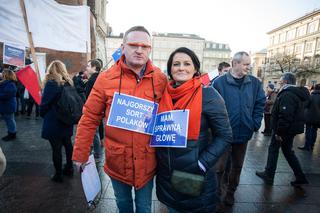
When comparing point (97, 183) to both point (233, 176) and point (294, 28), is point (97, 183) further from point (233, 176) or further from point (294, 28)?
point (294, 28)

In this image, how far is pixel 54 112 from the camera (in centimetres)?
392

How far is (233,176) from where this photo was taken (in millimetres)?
3557

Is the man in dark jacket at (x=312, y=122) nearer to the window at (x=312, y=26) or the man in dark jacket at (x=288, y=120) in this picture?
the man in dark jacket at (x=288, y=120)

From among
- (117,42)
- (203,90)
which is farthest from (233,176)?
(117,42)

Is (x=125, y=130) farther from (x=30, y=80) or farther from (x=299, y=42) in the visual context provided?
(x=299, y=42)

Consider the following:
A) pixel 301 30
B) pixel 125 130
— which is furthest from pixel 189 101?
pixel 301 30

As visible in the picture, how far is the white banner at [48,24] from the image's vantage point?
4137mm

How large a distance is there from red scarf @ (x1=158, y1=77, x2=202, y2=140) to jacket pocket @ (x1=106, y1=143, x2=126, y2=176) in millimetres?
499

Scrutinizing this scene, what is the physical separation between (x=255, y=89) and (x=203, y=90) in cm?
178

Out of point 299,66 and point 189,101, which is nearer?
point 189,101

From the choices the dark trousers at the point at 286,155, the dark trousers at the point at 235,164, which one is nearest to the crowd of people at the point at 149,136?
the dark trousers at the point at 235,164

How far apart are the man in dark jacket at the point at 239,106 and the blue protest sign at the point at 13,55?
17.8 ft

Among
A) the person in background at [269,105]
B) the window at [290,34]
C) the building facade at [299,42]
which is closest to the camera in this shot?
the person in background at [269,105]

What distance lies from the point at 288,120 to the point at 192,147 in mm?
2784
